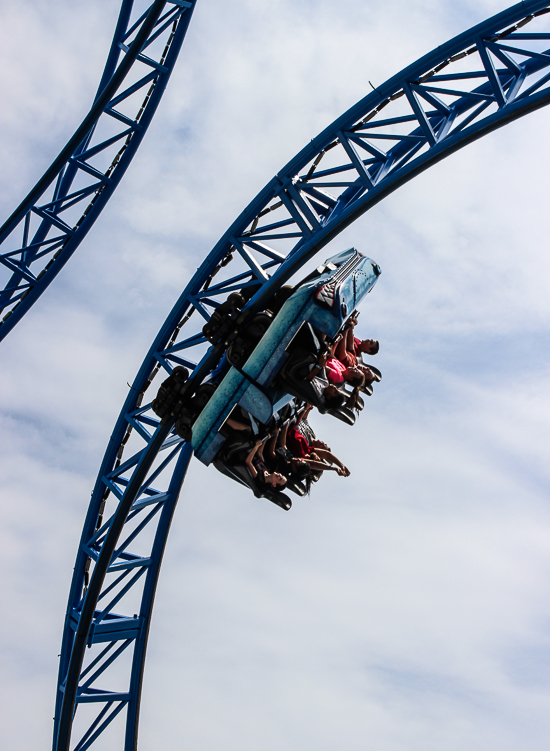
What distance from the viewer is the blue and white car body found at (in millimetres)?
7719

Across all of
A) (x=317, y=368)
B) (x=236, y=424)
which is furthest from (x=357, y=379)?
(x=236, y=424)

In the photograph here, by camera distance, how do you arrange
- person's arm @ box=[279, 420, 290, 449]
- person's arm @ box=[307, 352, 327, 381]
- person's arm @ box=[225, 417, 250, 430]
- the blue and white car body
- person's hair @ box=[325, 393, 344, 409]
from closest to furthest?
the blue and white car body → person's arm @ box=[307, 352, 327, 381] → person's hair @ box=[325, 393, 344, 409] → person's arm @ box=[225, 417, 250, 430] → person's arm @ box=[279, 420, 290, 449]

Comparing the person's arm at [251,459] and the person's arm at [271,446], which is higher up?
the person's arm at [271,446]

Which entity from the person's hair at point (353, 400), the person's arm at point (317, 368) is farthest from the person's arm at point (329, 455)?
the person's arm at point (317, 368)

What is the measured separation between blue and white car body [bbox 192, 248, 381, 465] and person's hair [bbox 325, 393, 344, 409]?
1.57 feet

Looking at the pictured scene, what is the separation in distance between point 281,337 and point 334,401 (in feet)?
3.27

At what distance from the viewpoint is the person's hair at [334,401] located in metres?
8.16

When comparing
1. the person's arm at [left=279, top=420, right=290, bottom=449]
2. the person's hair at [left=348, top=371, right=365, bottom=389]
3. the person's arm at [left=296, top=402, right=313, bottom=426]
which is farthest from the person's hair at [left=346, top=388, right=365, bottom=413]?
the person's arm at [left=279, top=420, right=290, bottom=449]

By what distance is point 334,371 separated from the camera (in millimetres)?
8406

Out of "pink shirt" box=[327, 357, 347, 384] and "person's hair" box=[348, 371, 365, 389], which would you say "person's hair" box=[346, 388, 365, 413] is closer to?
"person's hair" box=[348, 371, 365, 389]

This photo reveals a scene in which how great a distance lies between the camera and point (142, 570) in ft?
36.8

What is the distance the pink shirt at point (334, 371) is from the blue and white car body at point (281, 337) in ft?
1.73

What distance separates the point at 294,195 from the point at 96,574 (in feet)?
19.5

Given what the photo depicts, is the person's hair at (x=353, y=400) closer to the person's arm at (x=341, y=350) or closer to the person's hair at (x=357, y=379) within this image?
the person's hair at (x=357, y=379)
